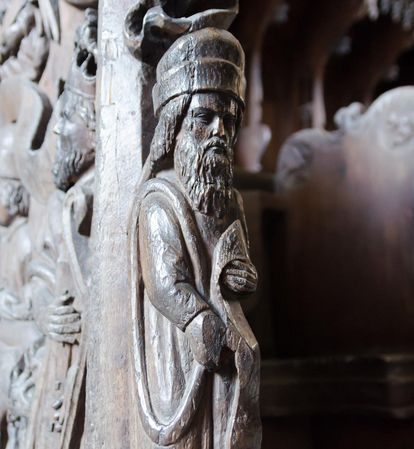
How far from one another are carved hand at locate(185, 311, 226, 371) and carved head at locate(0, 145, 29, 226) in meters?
0.70

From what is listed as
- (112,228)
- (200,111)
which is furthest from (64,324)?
(200,111)

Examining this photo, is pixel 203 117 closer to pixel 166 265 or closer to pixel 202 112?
pixel 202 112

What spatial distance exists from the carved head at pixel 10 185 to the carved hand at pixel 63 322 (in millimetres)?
399

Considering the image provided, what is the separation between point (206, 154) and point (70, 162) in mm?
323

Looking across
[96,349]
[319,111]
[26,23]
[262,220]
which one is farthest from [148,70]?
[319,111]

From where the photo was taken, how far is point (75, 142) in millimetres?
969

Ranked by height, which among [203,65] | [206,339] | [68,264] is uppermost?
[203,65]

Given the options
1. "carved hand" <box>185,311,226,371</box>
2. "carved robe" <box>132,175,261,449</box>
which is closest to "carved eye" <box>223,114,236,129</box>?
"carved robe" <box>132,175,261,449</box>

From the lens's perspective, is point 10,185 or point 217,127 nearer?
point 217,127

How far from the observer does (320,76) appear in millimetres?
2846

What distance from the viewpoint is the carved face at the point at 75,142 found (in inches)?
37.9

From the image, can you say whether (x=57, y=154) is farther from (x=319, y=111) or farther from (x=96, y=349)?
(x=319, y=111)

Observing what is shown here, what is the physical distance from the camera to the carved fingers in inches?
35.1

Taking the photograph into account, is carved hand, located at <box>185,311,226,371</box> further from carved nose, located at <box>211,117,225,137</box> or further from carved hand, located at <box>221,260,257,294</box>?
carved nose, located at <box>211,117,225,137</box>
